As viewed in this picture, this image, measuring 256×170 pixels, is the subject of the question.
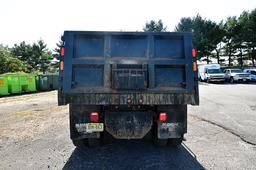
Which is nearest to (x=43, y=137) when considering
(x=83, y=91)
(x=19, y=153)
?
(x=19, y=153)

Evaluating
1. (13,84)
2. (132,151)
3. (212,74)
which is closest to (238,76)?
(212,74)

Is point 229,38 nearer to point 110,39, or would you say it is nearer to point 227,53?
point 227,53

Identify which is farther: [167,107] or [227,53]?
[227,53]

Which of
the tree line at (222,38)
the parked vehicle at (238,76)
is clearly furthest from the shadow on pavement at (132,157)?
the tree line at (222,38)

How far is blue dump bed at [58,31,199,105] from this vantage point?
4.19m

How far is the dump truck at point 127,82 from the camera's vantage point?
4.19m

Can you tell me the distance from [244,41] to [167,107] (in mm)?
44442

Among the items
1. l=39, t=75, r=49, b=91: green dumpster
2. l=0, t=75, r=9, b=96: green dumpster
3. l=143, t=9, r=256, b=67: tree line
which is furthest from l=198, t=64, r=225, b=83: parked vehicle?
l=0, t=75, r=9, b=96: green dumpster

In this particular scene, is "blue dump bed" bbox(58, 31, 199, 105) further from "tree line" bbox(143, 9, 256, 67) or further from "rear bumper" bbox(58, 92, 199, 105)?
"tree line" bbox(143, 9, 256, 67)

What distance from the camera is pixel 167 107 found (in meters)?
4.44

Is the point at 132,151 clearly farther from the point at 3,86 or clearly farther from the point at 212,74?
the point at 212,74

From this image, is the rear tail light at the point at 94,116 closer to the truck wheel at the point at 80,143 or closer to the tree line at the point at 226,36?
the truck wheel at the point at 80,143

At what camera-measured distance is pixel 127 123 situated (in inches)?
169

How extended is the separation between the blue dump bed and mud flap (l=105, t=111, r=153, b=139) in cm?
29
